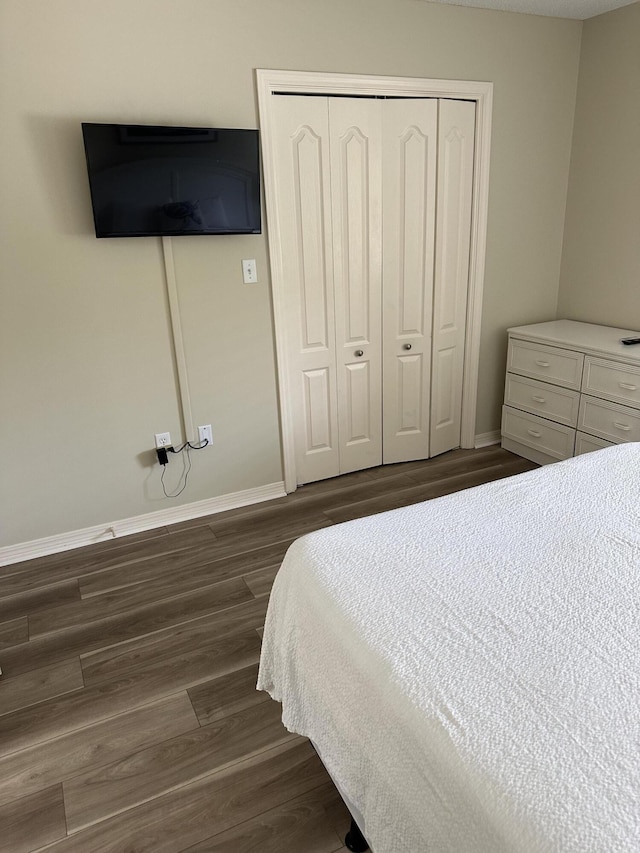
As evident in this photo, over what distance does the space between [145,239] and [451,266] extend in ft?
5.92

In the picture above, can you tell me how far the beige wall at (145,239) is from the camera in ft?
8.26

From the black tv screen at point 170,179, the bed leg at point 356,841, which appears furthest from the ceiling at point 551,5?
the bed leg at point 356,841

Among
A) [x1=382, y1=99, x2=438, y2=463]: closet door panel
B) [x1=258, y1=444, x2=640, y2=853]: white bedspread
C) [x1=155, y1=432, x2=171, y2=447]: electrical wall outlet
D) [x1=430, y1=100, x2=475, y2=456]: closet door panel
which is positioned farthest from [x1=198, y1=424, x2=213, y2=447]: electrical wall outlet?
[x1=258, y1=444, x2=640, y2=853]: white bedspread

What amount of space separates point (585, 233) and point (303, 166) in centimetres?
188

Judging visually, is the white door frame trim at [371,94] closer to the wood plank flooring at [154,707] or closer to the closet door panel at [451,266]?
the closet door panel at [451,266]

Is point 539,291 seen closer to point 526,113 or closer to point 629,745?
point 526,113

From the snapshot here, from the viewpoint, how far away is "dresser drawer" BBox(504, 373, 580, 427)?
338cm

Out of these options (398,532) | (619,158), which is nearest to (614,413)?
(619,158)

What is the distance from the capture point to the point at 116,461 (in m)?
3.02

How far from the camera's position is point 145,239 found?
2785 millimetres

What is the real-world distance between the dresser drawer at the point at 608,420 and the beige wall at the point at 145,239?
1.39m

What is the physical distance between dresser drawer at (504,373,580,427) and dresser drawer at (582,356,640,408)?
0.13 metres

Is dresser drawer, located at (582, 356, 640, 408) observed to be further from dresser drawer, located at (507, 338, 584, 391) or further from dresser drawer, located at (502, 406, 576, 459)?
dresser drawer, located at (502, 406, 576, 459)

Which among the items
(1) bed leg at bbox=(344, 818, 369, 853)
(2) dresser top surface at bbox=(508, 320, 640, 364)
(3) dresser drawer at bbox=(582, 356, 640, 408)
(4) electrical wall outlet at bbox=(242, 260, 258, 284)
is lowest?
(1) bed leg at bbox=(344, 818, 369, 853)
